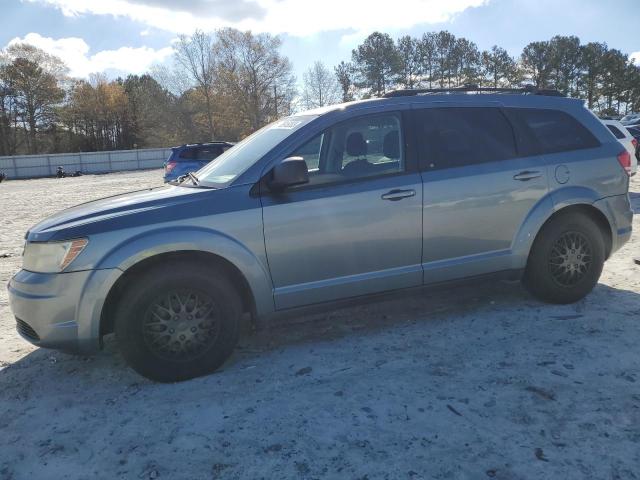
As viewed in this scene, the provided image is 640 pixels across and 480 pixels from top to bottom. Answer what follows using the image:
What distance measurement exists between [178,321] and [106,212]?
92cm

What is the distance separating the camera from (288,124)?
4.25 meters

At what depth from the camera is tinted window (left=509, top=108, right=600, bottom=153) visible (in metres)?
4.50

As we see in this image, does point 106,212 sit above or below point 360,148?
below

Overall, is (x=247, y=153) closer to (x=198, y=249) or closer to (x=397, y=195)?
(x=198, y=249)

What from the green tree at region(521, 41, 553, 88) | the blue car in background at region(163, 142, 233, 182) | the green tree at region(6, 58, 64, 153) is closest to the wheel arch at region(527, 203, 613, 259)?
the blue car in background at region(163, 142, 233, 182)

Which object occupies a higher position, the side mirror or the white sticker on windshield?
the white sticker on windshield

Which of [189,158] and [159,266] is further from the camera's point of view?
[189,158]

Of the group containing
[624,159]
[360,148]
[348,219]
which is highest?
[360,148]

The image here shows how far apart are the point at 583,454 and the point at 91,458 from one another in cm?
264

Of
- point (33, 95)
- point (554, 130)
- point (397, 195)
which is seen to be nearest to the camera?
point (397, 195)

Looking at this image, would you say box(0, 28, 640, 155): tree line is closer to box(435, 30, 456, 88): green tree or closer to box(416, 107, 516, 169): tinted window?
box(435, 30, 456, 88): green tree

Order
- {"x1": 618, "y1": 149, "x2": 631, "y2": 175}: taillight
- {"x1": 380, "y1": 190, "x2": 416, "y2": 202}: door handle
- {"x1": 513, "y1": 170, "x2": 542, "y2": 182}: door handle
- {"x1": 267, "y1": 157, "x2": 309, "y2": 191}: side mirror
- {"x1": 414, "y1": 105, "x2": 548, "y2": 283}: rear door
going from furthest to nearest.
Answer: {"x1": 618, "y1": 149, "x2": 631, "y2": 175}: taillight → {"x1": 513, "y1": 170, "x2": 542, "y2": 182}: door handle → {"x1": 414, "y1": 105, "x2": 548, "y2": 283}: rear door → {"x1": 380, "y1": 190, "x2": 416, "y2": 202}: door handle → {"x1": 267, "y1": 157, "x2": 309, "y2": 191}: side mirror

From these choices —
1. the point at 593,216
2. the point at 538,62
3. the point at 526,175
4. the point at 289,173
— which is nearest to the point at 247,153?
the point at 289,173

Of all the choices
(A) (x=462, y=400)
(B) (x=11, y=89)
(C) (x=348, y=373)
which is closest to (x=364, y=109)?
(C) (x=348, y=373)
